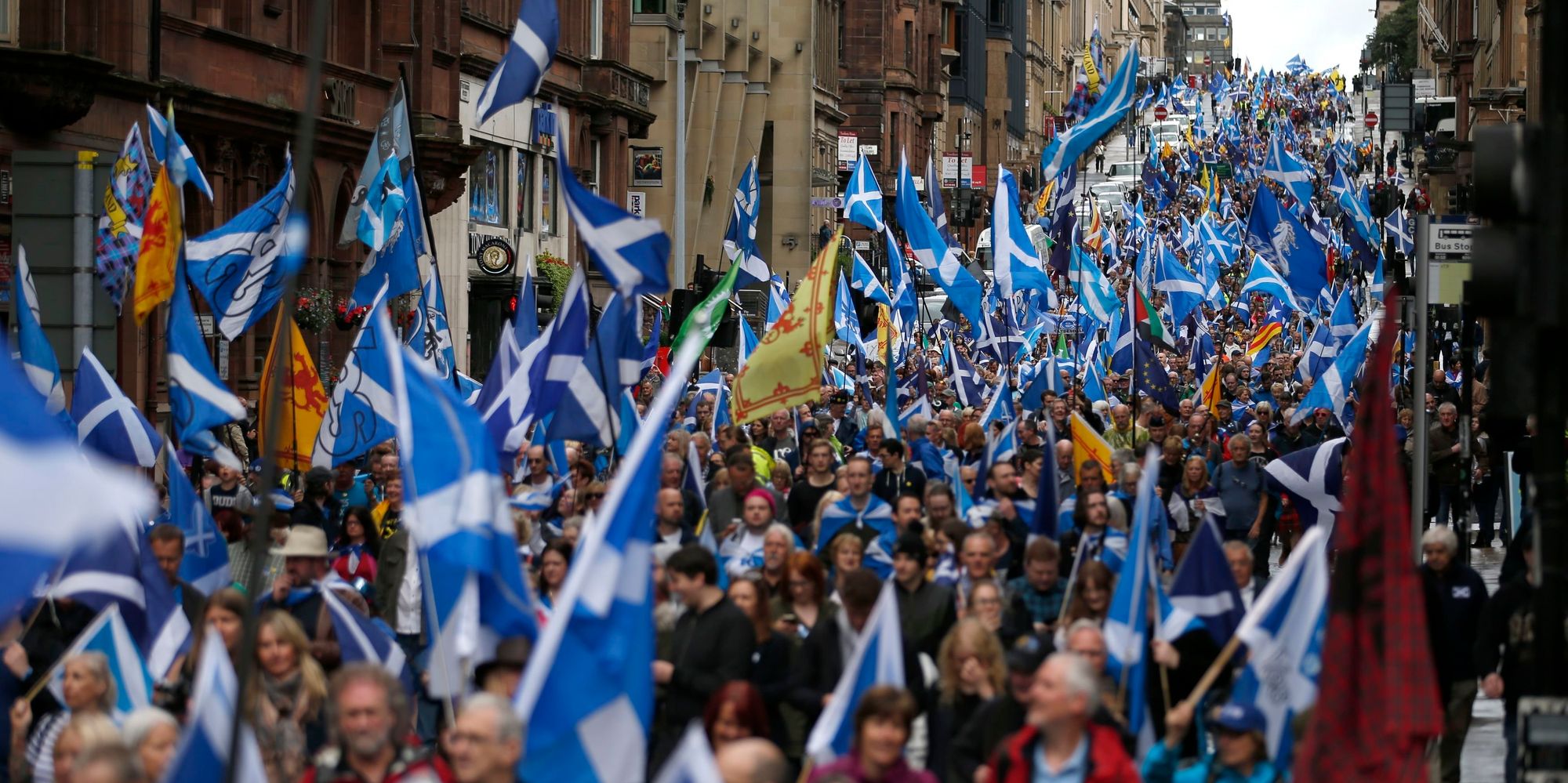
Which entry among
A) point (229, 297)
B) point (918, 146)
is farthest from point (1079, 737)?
point (918, 146)

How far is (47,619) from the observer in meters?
10.8

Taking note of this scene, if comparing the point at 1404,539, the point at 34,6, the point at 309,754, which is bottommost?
the point at 309,754

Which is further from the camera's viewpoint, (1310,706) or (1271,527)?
(1271,527)

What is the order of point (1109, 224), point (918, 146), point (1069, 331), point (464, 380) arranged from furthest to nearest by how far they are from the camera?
point (918, 146)
point (1109, 224)
point (1069, 331)
point (464, 380)

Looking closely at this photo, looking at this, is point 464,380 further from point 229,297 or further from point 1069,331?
point 1069,331

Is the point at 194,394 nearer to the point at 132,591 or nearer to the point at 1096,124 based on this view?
the point at 132,591

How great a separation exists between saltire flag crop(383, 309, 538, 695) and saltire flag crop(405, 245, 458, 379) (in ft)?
32.9

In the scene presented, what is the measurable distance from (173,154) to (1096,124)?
40.8ft

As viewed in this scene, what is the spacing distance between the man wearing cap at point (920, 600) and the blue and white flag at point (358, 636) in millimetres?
2065

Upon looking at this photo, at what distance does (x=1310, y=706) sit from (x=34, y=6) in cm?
1758

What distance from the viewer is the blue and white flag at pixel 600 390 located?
1477 centimetres

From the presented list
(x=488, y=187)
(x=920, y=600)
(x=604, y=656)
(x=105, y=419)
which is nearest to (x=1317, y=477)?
(x=920, y=600)

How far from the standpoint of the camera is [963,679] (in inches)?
358

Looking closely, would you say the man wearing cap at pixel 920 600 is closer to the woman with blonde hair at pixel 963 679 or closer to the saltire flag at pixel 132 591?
the woman with blonde hair at pixel 963 679
